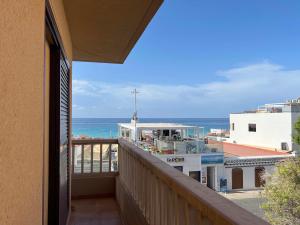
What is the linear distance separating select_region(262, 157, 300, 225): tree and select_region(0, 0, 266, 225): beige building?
688cm

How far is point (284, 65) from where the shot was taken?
4881 centimetres

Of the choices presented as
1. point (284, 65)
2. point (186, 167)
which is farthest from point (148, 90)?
point (186, 167)

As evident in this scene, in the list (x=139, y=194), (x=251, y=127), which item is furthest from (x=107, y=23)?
(x=251, y=127)

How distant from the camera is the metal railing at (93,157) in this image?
386 cm

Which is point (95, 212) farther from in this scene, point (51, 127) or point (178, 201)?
point (178, 201)

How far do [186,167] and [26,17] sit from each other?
1383cm

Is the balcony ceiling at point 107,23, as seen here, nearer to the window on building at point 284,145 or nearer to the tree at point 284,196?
the tree at point 284,196

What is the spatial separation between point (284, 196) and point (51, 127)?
8.27 meters

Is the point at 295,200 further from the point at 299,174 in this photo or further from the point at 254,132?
the point at 254,132

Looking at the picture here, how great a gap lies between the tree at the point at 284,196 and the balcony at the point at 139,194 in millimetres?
6235

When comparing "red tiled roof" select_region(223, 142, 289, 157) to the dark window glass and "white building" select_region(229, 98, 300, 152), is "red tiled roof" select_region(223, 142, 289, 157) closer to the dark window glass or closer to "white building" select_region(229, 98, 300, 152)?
"white building" select_region(229, 98, 300, 152)

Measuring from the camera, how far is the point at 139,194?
2.19 m

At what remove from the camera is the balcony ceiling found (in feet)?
6.86

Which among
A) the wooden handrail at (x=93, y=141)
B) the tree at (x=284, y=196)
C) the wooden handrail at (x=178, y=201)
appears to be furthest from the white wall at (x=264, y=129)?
the wooden handrail at (x=178, y=201)
